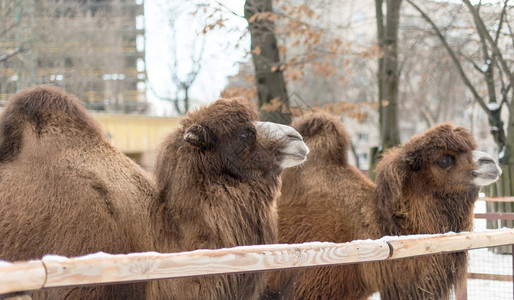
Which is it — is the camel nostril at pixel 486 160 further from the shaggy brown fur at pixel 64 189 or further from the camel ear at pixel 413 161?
the shaggy brown fur at pixel 64 189

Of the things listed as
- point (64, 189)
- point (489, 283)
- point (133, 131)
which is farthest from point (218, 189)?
point (133, 131)

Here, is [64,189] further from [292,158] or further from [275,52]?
[275,52]

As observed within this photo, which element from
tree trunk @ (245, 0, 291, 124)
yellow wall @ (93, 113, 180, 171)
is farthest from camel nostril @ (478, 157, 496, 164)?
yellow wall @ (93, 113, 180, 171)

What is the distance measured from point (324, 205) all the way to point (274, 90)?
4731mm

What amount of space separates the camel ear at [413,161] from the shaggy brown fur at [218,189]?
189 centimetres

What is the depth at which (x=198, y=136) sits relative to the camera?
13.0 feet

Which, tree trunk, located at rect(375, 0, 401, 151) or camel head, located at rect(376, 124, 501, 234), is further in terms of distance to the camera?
tree trunk, located at rect(375, 0, 401, 151)

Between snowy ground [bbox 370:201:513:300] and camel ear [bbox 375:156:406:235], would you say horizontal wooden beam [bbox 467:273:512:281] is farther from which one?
camel ear [bbox 375:156:406:235]

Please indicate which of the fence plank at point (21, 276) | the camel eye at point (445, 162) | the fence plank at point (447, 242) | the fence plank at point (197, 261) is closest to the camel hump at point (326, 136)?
the camel eye at point (445, 162)

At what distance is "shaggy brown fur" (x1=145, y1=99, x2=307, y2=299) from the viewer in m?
3.70

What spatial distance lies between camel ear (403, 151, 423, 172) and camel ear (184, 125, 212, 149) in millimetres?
2411

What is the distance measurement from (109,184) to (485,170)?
12.0 ft

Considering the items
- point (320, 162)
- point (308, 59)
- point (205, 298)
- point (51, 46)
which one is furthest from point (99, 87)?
point (205, 298)

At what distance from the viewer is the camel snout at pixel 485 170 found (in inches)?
207
